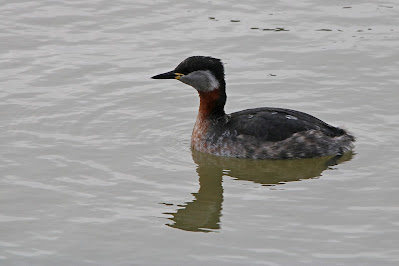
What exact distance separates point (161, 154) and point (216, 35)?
478 cm

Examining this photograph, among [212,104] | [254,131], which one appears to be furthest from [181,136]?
[254,131]

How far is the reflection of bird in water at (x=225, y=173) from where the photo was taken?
38.4 ft

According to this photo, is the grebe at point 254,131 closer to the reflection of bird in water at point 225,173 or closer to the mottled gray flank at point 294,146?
the mottled gray flank at point 294,146

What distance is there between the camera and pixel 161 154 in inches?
537

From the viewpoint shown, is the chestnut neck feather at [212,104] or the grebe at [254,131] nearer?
the grebe at [254,131]

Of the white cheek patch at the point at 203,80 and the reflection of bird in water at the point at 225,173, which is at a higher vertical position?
the white cheek patch at the point at 203,80

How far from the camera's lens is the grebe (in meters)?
13.6

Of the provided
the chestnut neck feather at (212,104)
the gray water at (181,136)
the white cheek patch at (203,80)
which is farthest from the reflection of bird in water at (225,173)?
the white cheek patch at (203,80)

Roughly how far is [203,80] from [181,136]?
1.01 m

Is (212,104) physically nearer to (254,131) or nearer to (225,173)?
(254,131)

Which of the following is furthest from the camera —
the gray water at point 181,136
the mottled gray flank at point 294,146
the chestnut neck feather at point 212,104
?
the chestnut neck feather at point 212,104

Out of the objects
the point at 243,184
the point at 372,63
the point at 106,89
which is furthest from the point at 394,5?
the point at 243,184

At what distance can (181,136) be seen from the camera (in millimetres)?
14547

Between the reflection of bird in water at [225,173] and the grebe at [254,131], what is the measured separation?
116mm
